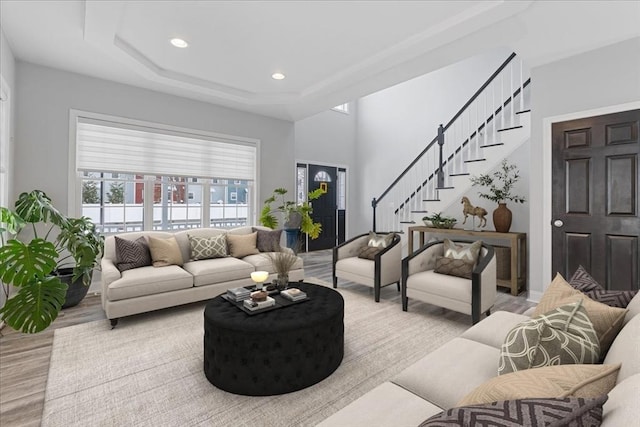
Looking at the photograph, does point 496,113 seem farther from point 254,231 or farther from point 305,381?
→ point 305,381

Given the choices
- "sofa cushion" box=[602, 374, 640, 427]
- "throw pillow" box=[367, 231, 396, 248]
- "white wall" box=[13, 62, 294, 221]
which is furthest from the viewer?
"throw pillow" box=[367, 231, 396, 248]

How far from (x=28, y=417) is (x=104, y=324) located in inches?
54.6

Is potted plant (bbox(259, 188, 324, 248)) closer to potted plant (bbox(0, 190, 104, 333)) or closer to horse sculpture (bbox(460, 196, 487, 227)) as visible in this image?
horse sculpture (bbox(460, 196, 487, 227))

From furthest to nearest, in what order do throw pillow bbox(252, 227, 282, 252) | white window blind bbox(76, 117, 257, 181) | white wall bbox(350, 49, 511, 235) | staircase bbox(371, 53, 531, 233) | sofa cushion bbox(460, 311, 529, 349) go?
white wall bbox(350, 49, 511, 235)
throw pillow bbox(252, 227, 282, 252)
staircase bbox(371, 53, 531, 233)
white window blind bbox(76, 117, 257, 181)
sofa cushion bbox(460, 311, 529, 349)

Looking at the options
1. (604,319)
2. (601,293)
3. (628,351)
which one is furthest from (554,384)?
(601,293)

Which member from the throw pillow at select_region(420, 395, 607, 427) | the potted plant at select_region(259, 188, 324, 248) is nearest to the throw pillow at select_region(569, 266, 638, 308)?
the throw pillow at select_region(420, 395, 607, 427)

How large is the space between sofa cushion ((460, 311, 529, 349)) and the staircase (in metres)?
3.08

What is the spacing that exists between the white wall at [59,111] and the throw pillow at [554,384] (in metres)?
4.97

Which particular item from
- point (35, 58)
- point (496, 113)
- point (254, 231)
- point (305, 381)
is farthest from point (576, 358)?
point (35, 58)

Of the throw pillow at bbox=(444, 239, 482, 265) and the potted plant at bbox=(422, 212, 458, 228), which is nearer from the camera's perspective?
the throw pillow at bbox=(444, 239, 482, 265)

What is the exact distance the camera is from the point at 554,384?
2.75ft

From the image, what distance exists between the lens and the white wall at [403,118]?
6.00 metres

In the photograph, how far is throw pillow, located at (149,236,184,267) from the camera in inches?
142

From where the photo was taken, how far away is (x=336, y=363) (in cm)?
226
